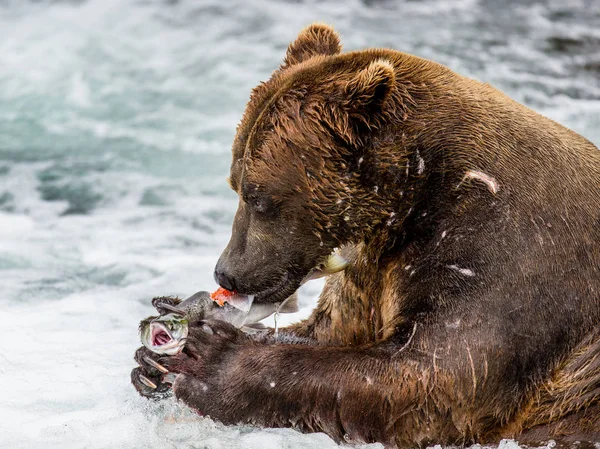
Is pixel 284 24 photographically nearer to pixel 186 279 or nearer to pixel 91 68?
pixel 91 68

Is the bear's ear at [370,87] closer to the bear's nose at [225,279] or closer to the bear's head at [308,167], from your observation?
the bear's head at [308,167]

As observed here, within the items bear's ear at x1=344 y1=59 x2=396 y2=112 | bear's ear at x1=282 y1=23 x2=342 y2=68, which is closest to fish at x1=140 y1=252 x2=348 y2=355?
bear's ear at x1=344 y1=59 x2=396 y2=112

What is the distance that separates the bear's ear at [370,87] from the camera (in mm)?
5066

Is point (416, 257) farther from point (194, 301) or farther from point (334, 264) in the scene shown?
point (194, 301)

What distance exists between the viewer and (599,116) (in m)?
12.8

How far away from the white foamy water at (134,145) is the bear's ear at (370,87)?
176cm

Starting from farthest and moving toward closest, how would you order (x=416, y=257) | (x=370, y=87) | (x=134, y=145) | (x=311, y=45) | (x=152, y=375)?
(x=134, y=145)
(x=311, y=45)
(x=152, y=375)
(x=416, y=257)
(x=370, y=87)

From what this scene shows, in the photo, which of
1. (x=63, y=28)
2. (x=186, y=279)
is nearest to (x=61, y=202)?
(x=186, y=279)

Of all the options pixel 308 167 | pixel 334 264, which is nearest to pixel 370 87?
pixel 308 167

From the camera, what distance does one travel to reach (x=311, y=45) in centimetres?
595

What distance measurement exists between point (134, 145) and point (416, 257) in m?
8.45

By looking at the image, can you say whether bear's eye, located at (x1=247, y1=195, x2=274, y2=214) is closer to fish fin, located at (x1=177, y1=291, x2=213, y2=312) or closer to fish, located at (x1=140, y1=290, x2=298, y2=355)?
fish, located at (x1=140, y1=290, x2=298, y2=355)

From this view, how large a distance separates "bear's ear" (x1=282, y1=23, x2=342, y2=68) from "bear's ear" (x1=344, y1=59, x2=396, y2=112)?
81cm

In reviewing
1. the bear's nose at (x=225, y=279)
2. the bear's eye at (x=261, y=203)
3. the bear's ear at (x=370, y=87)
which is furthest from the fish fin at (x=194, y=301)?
the bear's ear at (x=370, y=87)
